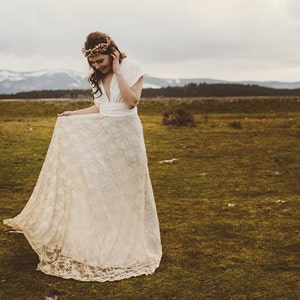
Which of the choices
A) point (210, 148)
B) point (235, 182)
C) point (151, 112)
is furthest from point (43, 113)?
point (235, 182)

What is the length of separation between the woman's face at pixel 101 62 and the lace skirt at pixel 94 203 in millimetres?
603

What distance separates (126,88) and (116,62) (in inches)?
12.9

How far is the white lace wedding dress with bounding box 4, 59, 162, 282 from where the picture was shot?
5.67 metres

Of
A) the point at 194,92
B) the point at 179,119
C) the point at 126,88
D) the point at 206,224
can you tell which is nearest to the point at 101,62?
the point at 126,88

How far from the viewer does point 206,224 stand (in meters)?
8.27

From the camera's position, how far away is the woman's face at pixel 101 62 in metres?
5.54

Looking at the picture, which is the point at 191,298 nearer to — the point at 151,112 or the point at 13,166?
the point at 13,166

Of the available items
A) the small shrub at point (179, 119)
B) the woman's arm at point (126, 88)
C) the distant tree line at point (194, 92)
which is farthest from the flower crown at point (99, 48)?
the distant tree line at point (194, 92)

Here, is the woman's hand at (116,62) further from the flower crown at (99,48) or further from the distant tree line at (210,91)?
the distant tree line at (210,91)

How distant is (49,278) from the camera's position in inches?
222

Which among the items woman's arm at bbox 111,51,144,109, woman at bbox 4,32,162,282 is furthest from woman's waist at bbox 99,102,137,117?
woman's arm at bbox 111,51,144,109

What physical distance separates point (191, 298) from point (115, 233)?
Result: 3.97 feet

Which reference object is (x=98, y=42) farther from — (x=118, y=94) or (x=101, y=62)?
(x=118, y=94)

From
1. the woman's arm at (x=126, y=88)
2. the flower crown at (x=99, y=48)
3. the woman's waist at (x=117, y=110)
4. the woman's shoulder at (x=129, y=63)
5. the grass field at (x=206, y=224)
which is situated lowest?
the grass field at (x=206, y=224)
